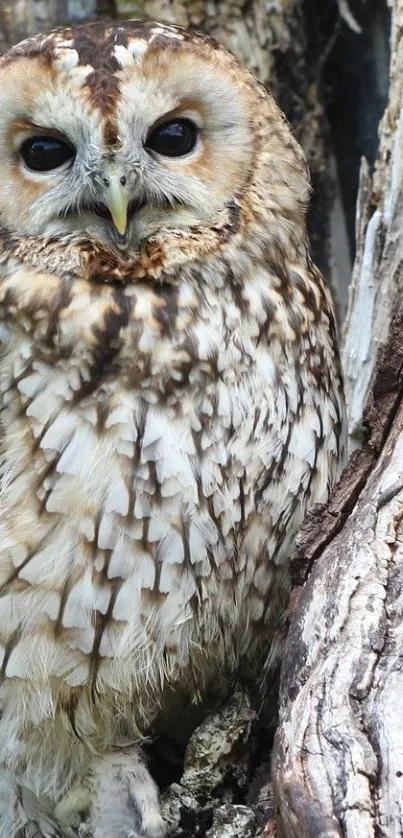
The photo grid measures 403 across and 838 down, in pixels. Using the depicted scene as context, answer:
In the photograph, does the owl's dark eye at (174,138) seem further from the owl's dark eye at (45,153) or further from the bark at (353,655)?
the bark at (353,655)

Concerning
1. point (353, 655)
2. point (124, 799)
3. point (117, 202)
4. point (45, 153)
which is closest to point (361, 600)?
point (353, 655)

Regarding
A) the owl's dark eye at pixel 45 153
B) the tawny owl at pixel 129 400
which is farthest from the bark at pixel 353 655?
the owl's dark eye at pixel 45 153

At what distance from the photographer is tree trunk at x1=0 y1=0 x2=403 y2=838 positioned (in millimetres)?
1339

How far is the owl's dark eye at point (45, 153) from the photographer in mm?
1676

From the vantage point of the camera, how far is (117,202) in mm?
1619

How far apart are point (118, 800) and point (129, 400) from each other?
0.57 metres

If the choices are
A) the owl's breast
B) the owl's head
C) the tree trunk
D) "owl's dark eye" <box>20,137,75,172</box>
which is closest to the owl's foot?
the owl's breast

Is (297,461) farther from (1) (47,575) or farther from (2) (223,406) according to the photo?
(1) (47,575)

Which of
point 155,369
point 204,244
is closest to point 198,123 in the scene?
point 204,244

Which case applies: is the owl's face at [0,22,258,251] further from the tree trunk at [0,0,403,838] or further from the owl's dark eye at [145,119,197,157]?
the tree trunk at [0,0,403,838]

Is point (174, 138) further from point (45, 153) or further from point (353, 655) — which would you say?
point (353, 655)

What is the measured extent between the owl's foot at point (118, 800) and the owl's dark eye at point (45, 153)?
851mm

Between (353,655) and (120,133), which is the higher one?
(120,133)

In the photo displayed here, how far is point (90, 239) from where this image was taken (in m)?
1.71
